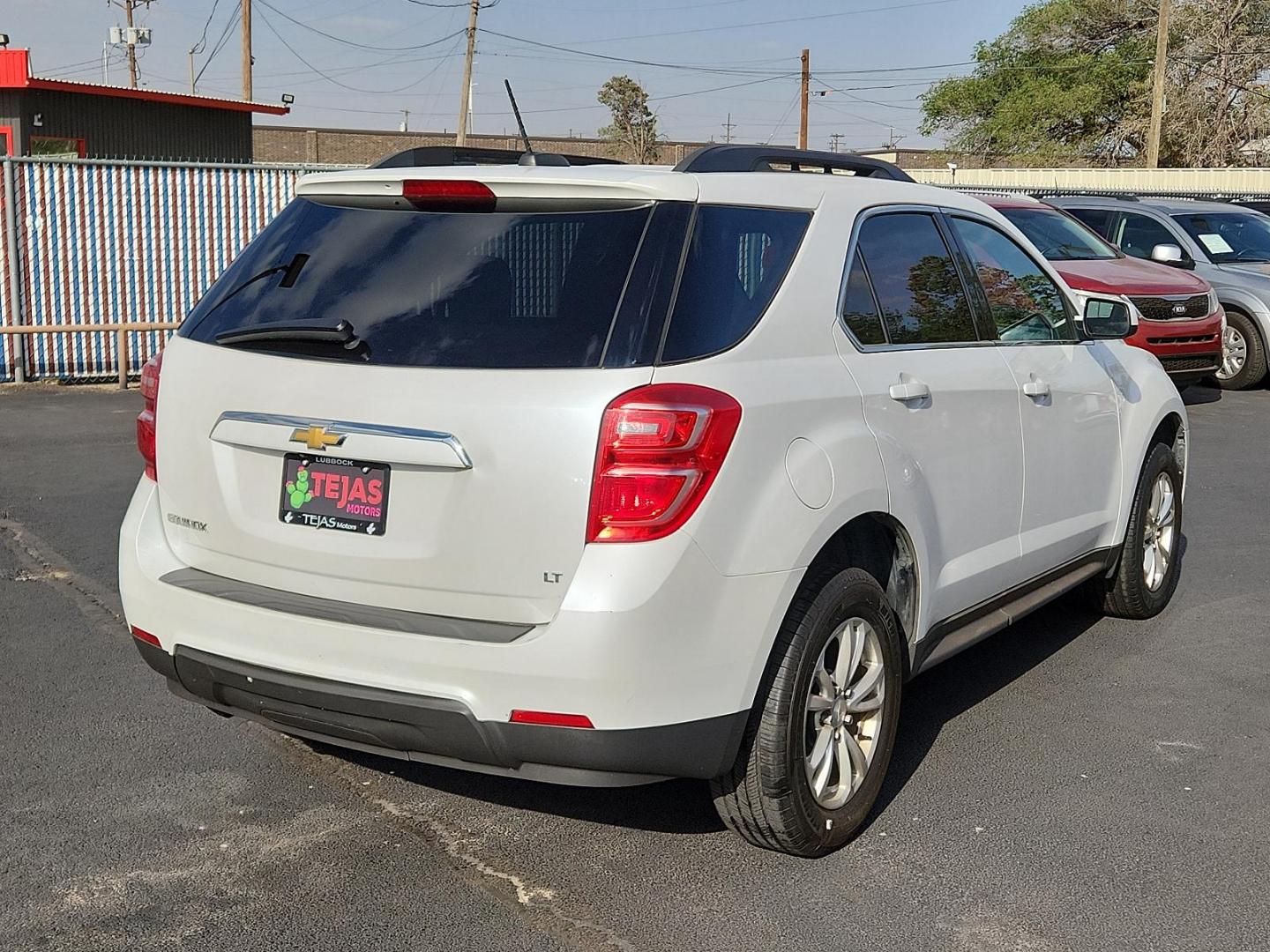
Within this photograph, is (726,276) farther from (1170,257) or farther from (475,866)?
(1170,257)

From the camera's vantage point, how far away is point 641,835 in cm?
394

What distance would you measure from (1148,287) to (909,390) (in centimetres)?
948

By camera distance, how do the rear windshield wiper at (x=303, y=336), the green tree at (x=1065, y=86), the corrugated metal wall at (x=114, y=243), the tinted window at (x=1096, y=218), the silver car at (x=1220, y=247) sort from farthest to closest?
the green tree at (x=1065, y=86), the tinted window at (x=1096, y=218), the silver car at (x=1220, y=247), the corrugated metal wall at (x=114, y=243), the rear windshield wiper at (x=303, y=336)

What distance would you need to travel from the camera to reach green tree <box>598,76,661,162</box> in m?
55.5

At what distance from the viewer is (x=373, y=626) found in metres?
3.35

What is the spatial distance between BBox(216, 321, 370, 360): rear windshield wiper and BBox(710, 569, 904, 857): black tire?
1232 millimetres

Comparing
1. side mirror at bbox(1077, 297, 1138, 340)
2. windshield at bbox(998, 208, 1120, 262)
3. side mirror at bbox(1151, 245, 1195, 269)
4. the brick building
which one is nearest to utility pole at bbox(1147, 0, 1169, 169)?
the brick building

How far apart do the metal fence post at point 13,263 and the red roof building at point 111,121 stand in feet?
24.5

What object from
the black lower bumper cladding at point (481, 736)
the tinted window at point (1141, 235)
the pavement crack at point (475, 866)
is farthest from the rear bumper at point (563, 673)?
the tinted window at point (1141, 235)

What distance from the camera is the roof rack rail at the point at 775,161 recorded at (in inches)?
156

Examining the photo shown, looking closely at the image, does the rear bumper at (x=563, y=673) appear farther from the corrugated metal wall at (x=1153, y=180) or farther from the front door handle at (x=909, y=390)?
→ the corrugated metal wall at (x=1153, y=180)

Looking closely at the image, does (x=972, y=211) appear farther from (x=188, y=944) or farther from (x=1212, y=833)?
(x=188, y=944)

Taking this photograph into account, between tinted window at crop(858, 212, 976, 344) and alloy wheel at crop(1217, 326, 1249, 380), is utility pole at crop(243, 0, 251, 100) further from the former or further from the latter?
tinted window at crop(858, 212, 976, 344)

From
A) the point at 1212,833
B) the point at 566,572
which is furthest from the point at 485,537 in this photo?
the point at 1212,833
